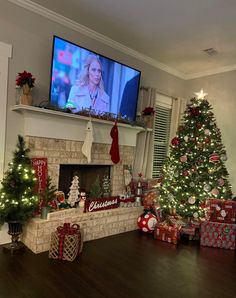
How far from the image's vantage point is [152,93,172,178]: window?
4918mm

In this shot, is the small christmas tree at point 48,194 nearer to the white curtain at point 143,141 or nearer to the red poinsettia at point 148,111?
the white curtain at point 143,141

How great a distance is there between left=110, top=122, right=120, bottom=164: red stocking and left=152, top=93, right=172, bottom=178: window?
1.29 metres

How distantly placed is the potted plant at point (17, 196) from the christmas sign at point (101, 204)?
0.72 meters

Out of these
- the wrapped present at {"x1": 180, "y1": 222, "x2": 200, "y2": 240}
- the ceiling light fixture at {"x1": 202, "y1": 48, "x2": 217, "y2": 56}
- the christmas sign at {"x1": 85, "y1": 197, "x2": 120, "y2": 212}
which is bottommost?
the wrapped present at {"x1": 180, "y1": 222, "x2": 200, "y2": 240}

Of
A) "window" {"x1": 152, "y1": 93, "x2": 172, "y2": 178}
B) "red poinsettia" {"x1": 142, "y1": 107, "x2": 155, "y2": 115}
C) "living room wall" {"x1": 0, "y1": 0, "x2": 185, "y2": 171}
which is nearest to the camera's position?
"living room wall" {"x1": 0, "y1": 0, "x2": 185, "y2": 171}

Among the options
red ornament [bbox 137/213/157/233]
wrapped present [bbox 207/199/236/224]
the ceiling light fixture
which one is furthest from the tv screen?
wrapped present [bbox 207/199/236/224]

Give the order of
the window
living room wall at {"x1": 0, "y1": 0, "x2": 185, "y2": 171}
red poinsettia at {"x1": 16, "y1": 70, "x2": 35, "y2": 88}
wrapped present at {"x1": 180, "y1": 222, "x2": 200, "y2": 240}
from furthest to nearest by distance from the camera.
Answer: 1. the window
2. wrapped present at {"x1": 180, "y1": 222, "x2": 200, "y2": 240}
3. living room wall at {"x1": 0, "y1": 0, "x2": 185, "y2": 171}
4. red poinsettia at {"x1": 16, "y1": 70, "x2": 35, "y2": 88}

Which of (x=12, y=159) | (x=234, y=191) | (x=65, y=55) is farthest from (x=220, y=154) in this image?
(x=12, y=159)

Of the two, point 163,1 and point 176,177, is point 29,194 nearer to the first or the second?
point 176,177

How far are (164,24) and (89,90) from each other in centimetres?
133

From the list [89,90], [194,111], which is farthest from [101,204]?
[194,111]

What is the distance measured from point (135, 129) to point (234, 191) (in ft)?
7.01

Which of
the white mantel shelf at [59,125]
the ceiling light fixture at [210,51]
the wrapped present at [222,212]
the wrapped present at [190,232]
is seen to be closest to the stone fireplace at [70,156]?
the white mantel shelf at [59,125]

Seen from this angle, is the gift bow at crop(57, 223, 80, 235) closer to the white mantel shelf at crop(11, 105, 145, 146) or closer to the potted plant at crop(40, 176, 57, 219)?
the potted plant at crop(40, 176, 57, 219)
